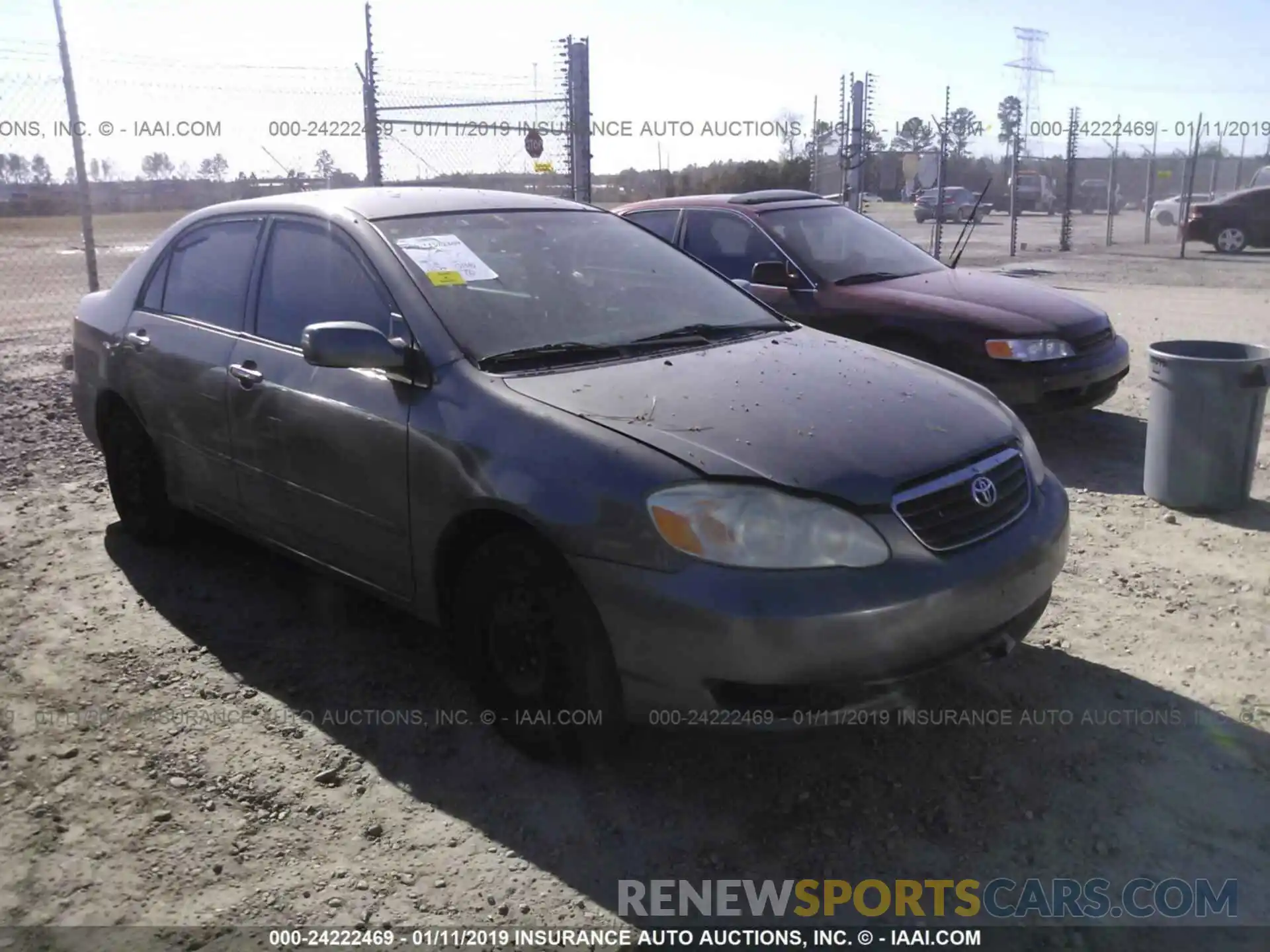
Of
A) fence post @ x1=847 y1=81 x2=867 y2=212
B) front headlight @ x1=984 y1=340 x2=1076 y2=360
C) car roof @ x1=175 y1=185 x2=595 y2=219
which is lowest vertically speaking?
front headlight @ x1=984 y1=340 x2=1076 y2=360

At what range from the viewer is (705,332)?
13.0 feet

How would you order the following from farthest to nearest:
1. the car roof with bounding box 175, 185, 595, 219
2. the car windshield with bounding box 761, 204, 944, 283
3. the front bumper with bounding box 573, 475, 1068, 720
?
1. the car windshield with bounding box 761, 204, 944, 283
2. the car roof with bounding box 175, 185, 595, 219
3. the front bumper with bounding box 573, 475, 1068, 720

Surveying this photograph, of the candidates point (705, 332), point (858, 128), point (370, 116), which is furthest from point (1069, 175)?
point (705, 332)

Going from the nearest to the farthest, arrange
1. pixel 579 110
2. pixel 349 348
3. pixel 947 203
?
pixel 349 348, pixel 579 110, pixel 947 203

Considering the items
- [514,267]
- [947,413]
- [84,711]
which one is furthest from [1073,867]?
[84,711]

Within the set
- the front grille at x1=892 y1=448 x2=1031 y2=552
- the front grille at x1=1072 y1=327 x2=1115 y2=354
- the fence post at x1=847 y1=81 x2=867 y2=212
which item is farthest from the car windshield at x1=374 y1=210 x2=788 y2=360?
the fence post at x1=847 y1=81 x2=867 y2=212

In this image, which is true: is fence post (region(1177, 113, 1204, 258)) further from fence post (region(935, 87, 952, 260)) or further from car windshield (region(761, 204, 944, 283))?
car windshield (region(761, 204, 944, 283))

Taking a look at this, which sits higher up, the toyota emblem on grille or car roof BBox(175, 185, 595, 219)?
car roof BBox(175, 185, 595, 219)

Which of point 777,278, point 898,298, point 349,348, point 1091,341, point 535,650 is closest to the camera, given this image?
point 535,650

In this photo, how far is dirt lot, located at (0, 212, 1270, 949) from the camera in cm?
283

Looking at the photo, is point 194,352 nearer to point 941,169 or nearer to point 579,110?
point 579,110

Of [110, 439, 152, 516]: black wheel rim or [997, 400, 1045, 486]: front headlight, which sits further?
[110, 439, 152, 516]: black wheel rim

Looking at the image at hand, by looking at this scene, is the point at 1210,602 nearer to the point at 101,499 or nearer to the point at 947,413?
the point at 947,413

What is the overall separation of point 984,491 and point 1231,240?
22459 mm
